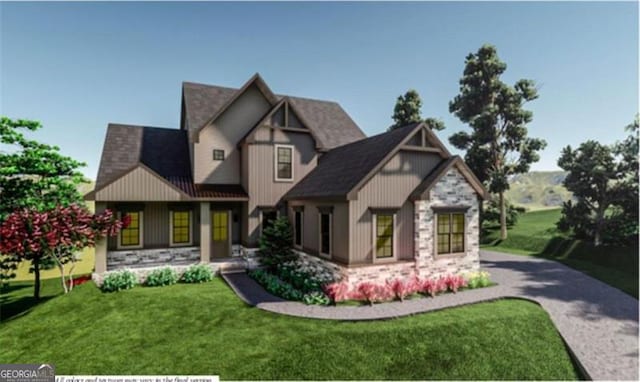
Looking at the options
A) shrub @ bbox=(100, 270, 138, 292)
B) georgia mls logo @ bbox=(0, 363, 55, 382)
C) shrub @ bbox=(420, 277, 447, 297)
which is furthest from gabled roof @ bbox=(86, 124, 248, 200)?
shrub @ bbox=(420, 277, 447, 297)

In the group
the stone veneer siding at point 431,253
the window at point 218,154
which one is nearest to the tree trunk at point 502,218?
the stone veneer siding at point 431,253

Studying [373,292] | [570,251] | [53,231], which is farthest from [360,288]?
[570,251]

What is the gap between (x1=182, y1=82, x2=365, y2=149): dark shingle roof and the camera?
60.9ft

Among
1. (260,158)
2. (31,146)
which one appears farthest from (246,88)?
(31,146)

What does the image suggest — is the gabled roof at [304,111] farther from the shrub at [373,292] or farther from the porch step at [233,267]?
the shrub at [373,292]

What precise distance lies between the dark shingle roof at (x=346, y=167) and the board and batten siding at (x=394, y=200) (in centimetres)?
54

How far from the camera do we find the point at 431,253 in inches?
533

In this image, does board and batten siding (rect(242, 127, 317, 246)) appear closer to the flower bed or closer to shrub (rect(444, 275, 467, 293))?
the flower bed

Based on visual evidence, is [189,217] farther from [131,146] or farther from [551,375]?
[551,375]

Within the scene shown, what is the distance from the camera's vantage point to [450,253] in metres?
14.0

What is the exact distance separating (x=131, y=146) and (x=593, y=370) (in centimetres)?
2218

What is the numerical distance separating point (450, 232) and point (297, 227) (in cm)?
770

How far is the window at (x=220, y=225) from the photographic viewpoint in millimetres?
17641

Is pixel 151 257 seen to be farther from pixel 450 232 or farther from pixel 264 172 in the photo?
pixel 450 232
